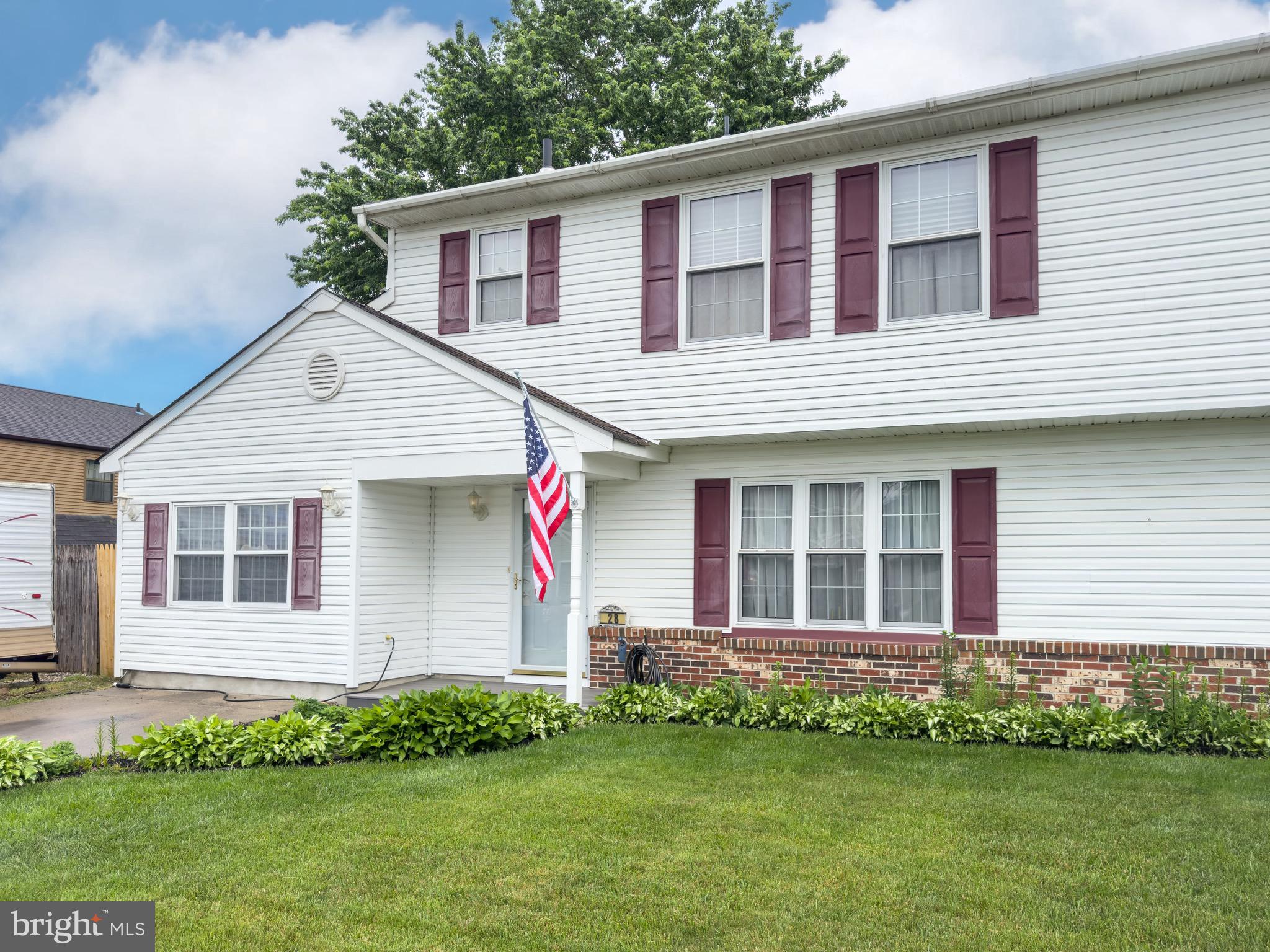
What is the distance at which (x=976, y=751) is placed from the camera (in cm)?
716

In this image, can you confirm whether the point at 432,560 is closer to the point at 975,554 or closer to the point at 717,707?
the point at 717,707

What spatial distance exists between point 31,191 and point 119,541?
32.4m

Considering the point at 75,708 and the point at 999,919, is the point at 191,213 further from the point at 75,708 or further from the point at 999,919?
the point at 999,919

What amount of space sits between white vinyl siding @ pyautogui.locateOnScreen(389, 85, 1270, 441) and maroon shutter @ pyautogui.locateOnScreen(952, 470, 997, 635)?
0.75 meters

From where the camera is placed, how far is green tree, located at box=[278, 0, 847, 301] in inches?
762

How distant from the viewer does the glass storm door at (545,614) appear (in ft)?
34.5

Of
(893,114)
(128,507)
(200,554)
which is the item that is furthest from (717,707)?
(128,507)

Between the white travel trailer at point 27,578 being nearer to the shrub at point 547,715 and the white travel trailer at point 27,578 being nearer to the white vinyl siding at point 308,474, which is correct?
the white vinyl siding at point 308,474

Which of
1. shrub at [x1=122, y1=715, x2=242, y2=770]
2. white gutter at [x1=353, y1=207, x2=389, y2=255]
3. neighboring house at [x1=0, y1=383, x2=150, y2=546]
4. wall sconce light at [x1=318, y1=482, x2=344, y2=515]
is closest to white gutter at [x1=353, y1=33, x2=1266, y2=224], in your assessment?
white gutter at [x1=353, y1=207, x2=389, y2=255]

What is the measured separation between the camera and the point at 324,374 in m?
10.4

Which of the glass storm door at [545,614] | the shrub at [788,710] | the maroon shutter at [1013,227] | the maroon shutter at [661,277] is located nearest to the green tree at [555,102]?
the maroon shutter at [661,277]

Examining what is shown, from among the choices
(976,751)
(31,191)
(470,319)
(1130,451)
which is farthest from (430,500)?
(31,191)

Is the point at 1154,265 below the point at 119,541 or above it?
above

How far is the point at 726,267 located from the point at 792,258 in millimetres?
707
